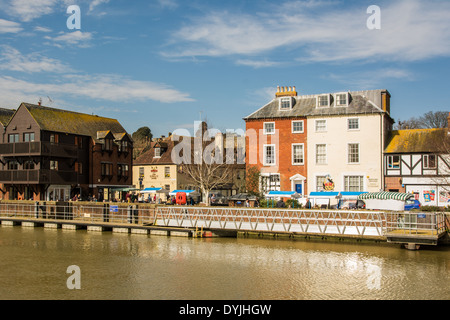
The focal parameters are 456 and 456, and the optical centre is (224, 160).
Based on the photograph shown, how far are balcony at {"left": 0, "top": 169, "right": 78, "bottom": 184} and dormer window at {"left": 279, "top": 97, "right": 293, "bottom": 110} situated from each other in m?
25.0

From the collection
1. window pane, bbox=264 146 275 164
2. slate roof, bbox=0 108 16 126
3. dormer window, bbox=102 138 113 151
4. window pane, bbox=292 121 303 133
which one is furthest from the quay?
window pane, bbox=292 121 303 133

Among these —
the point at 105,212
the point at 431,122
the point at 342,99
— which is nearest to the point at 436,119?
the point at 431,122

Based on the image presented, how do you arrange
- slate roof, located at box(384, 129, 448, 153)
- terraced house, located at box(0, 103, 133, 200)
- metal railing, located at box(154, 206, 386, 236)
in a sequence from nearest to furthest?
metal railing, located at box(154, 206, 386, 236) → slate roof, located at box(384, 129, 448, 153) → terraced house, located at box(0, 103, 133, 200)

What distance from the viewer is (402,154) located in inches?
1672

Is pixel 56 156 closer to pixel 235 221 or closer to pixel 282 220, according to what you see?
pixel 235 221

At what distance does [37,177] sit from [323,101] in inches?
1232

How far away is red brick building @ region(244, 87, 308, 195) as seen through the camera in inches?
1820

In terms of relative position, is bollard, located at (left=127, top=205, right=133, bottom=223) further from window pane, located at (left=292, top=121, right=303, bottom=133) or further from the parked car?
the parked car

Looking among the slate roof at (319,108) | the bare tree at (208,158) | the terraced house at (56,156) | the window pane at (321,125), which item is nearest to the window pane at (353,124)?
the slate roof at (319,108)

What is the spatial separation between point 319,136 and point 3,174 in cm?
3510

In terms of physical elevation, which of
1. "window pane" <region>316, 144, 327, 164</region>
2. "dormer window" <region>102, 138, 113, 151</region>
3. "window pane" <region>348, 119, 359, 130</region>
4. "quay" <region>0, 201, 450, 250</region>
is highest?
"window pane" <region>348, 119, 359, 130</region>
